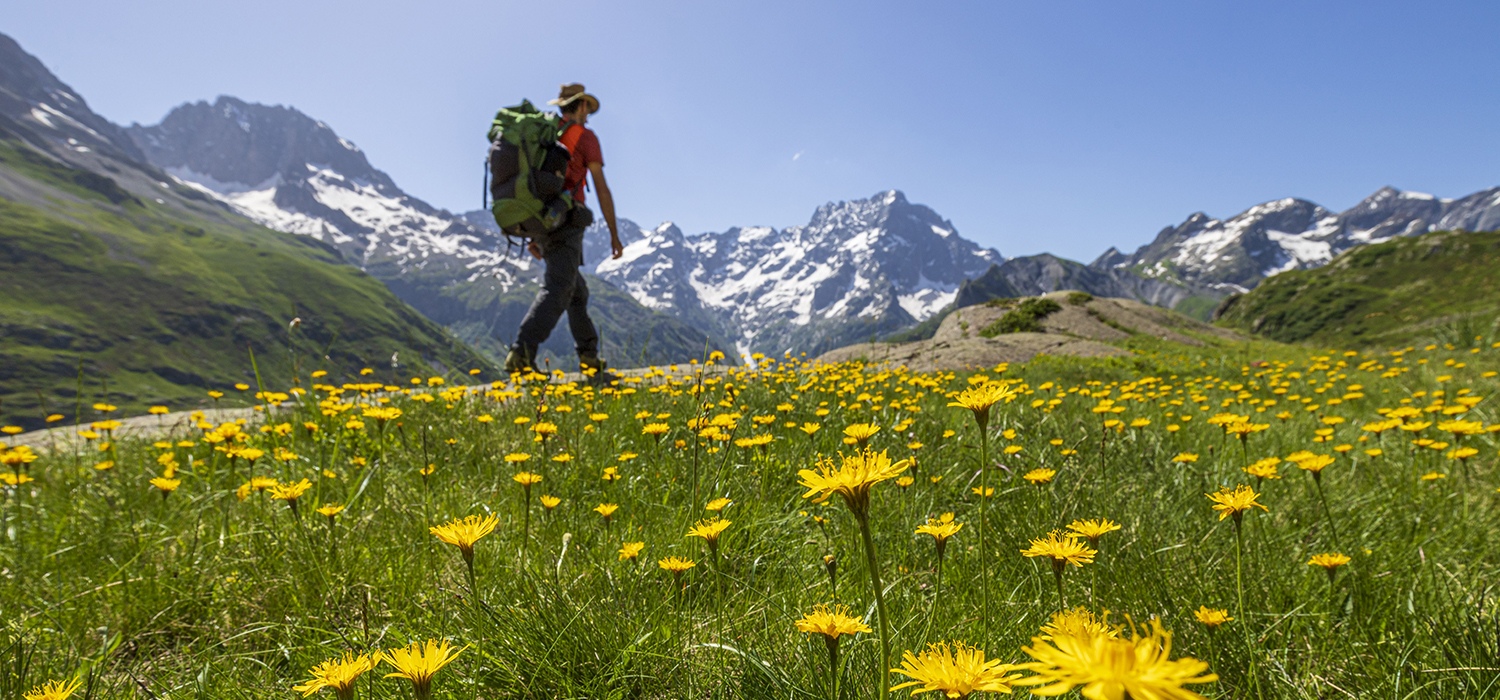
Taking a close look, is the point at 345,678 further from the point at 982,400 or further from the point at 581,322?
the point at 581,322

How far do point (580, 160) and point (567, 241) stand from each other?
947mm

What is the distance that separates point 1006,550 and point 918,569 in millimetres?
371

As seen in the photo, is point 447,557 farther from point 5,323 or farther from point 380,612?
point 5,323

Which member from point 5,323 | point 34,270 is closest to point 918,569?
point 5,323

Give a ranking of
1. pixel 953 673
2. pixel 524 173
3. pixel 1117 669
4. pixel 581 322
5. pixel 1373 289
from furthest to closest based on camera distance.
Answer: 1. pixel 1373 289
2. pixel 581 322
3. pixel 524 173
4. pixel 953 673
5. pixel 1117 669

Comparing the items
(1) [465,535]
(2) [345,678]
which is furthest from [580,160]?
(2) [345,678]

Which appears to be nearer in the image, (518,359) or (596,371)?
(596,371)

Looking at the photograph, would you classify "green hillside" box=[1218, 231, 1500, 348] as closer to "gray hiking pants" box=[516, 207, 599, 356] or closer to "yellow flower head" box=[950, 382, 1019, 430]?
"gray hiking pants" box=[516, 207, 599, 356]

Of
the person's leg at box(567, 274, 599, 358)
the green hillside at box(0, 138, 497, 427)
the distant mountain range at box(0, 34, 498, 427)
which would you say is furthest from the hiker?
the distant mountain range at box(0, 34, 498, 427)

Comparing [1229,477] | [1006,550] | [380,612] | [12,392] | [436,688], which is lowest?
[12,392]

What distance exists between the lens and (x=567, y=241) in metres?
6.71

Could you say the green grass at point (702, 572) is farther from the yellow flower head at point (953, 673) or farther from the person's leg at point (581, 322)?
the person's leg at point (581, 322)

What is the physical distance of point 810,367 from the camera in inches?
298

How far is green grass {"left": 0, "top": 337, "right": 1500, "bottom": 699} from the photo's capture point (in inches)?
61.5
